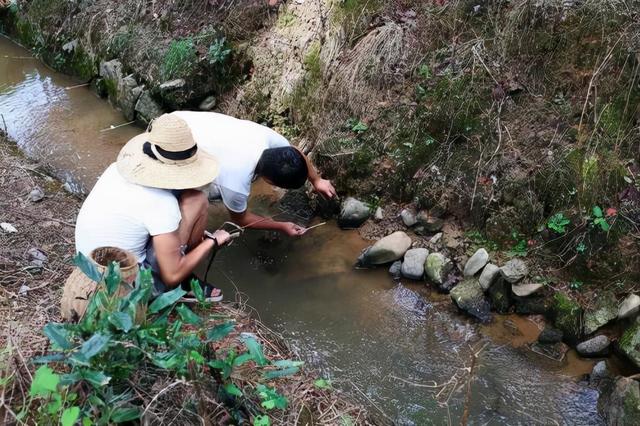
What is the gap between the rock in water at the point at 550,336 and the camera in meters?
3.15

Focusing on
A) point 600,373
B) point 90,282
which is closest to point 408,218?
point 600,373

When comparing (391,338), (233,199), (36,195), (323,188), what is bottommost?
(391,338)

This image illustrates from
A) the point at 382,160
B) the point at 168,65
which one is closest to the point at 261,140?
the point at 382,160

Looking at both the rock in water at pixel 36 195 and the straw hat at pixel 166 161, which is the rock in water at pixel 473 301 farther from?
the rock in water at pixel 36 195

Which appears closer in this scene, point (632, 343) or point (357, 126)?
point (632, 343)

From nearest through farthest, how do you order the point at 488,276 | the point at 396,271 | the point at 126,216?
the point at 126,216 → the point at 488,276 → the point at 396,271

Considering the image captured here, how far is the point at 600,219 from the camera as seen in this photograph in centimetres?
320

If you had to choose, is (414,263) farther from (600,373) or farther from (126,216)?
(126,216)

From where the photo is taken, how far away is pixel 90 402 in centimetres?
178

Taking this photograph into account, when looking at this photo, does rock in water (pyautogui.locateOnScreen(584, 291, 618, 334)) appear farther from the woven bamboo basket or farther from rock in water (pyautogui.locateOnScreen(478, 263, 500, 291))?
the woven bamboo basket

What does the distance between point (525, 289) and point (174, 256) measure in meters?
→ 1.99

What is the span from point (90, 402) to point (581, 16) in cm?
353

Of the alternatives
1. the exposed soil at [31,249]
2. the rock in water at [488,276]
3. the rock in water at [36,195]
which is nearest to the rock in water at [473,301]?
the rock in water at [488,276]

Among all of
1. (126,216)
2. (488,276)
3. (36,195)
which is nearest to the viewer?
(126,216)
